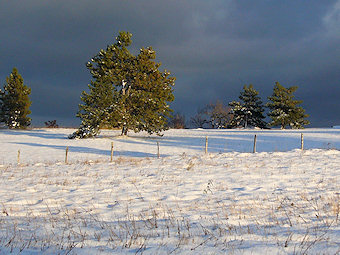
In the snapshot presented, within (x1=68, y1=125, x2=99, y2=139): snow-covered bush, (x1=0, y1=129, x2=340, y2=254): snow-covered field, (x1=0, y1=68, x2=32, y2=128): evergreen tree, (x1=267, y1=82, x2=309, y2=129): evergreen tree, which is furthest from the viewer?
(x1=267, y1=82, x2=309, y2=129): evergreen tree

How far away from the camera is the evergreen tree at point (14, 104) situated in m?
50.9

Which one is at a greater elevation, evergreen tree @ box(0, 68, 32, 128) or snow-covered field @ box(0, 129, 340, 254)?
evergreen tree @ box(0, 68, 32, 128)

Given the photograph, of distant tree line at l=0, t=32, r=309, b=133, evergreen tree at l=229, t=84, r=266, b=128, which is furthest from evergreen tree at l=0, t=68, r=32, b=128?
evergreen tree at l=229, t=84, r=266, b=128

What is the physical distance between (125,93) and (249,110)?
3278 cm

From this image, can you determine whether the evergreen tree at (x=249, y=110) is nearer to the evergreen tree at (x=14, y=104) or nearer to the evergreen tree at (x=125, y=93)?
the evergreen tree at (x=125, y=93)

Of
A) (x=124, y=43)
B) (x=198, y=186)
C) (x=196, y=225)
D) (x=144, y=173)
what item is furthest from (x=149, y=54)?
(x=196, y=225)

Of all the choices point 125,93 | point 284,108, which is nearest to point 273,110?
point 284,108

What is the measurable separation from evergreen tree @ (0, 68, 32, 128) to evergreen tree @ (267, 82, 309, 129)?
1907 inches

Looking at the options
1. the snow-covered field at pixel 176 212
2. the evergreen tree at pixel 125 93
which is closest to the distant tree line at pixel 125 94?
the evergreen tree at pixel 125 93

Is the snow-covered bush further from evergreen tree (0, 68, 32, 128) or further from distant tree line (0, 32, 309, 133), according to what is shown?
evergreen tree (0, 68, 32, 128)

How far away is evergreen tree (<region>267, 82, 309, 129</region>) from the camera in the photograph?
55938 mm

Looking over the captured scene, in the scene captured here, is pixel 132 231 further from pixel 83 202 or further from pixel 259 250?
pixel 83 202

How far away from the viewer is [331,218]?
546 centimetres

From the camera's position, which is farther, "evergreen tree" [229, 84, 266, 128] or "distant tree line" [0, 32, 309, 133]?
"evergreen tree" [229, 84, 266, 128]
